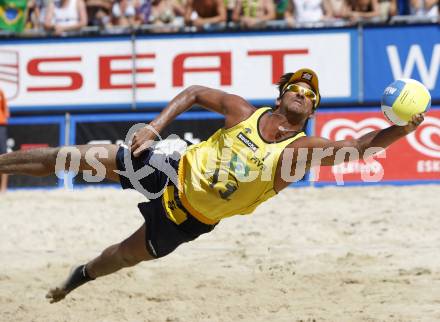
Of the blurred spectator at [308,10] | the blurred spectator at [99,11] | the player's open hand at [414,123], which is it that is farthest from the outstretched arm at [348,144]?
the blurred spectator at [99,11]

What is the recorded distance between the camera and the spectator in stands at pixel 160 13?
39.9 feet

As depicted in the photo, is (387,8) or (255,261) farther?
(387,8)

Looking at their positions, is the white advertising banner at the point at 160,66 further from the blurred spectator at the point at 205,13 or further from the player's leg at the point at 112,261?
the player's leg at the point at 112,261

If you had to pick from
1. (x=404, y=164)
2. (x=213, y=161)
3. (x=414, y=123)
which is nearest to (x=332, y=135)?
(x=404, y=164)

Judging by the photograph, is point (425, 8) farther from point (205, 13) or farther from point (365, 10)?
point (205, 13)

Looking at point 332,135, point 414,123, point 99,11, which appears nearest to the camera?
point 414,123

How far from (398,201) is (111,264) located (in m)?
4.69

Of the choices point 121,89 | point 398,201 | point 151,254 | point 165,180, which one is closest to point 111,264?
point 151,254

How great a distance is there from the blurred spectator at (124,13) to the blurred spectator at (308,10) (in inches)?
85.1

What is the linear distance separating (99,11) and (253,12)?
2.26 metres

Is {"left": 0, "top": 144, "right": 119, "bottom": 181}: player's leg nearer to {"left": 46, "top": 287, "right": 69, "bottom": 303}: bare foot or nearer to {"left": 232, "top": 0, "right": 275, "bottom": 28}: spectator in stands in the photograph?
{"left": 46, "top": 287, "right": 69, "bottom": 303}: bare foot

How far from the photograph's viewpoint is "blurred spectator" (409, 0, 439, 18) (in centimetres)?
1149

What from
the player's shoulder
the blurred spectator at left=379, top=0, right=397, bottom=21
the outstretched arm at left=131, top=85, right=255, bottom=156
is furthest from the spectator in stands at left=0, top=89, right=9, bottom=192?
the player's shoulder

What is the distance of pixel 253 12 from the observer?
11.8m
